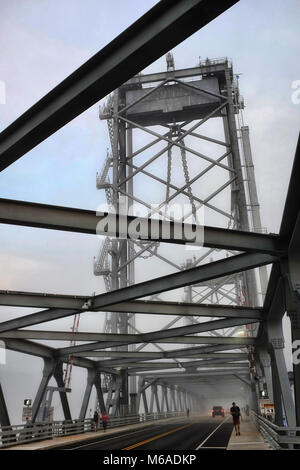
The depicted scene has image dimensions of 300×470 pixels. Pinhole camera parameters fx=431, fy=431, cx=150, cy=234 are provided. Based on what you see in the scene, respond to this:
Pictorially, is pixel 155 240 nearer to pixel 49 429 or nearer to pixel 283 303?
pixel 283 303

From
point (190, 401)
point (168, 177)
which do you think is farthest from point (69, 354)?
point (190, 401)

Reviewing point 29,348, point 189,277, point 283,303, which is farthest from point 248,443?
point 29,348

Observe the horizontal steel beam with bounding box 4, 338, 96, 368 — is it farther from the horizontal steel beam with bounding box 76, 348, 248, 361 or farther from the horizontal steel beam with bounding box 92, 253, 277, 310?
the horizontal steel beam with bounding box 92, 253, 277, 310

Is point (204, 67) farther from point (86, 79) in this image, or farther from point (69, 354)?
point (86, 79)

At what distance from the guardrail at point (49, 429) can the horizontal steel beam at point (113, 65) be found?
18.1 m

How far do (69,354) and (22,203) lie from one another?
2079 cm

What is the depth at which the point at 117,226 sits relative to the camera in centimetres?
1272

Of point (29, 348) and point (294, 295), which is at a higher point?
point (294, 295)

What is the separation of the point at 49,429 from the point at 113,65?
26570 millimetres

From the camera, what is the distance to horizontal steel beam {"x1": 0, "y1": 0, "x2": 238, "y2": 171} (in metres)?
5.72

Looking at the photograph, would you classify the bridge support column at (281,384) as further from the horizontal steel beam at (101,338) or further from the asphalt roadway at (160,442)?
the horizontal steel beam at (101,338)

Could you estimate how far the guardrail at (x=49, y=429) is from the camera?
2241 cm

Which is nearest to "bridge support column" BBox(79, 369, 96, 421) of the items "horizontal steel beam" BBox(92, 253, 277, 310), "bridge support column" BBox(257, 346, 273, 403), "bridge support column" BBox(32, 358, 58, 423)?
"bridge support column" BBox(32, 358, 58, 423)

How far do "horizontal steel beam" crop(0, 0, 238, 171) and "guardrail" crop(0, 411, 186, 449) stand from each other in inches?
711
